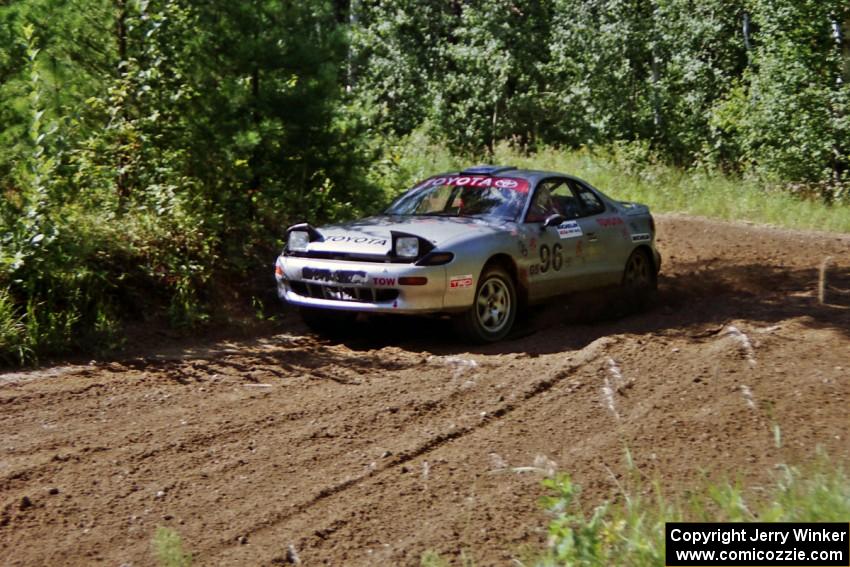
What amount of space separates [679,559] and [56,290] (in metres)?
6.86

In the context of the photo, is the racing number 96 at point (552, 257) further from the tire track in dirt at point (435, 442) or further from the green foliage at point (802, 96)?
the green foliage at point (802, 96)

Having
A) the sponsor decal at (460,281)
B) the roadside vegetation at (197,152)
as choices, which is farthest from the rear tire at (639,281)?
the roadside vegetation at (197,152)

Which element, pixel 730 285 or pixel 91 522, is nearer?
pixel 91 522

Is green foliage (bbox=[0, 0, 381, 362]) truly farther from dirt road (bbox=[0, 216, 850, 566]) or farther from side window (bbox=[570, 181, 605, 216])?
side window (bbox=[570, 181, 605, 216])

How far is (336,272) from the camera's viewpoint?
9.45 metres

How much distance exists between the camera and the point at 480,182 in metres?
10.9

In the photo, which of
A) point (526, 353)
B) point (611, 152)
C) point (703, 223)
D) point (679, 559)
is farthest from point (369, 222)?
point (611, 152)

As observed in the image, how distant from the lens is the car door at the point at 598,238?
1114cm

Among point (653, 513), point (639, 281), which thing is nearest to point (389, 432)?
point (653, 513)

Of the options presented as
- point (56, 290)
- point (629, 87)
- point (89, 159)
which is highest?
point (629, 87)

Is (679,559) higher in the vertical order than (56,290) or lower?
lower

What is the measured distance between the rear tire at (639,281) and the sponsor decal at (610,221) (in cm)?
42

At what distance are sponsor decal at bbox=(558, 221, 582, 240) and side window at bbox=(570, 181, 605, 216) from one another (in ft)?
1.10

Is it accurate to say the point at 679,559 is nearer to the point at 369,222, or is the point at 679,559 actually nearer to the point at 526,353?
the point at 526,353
